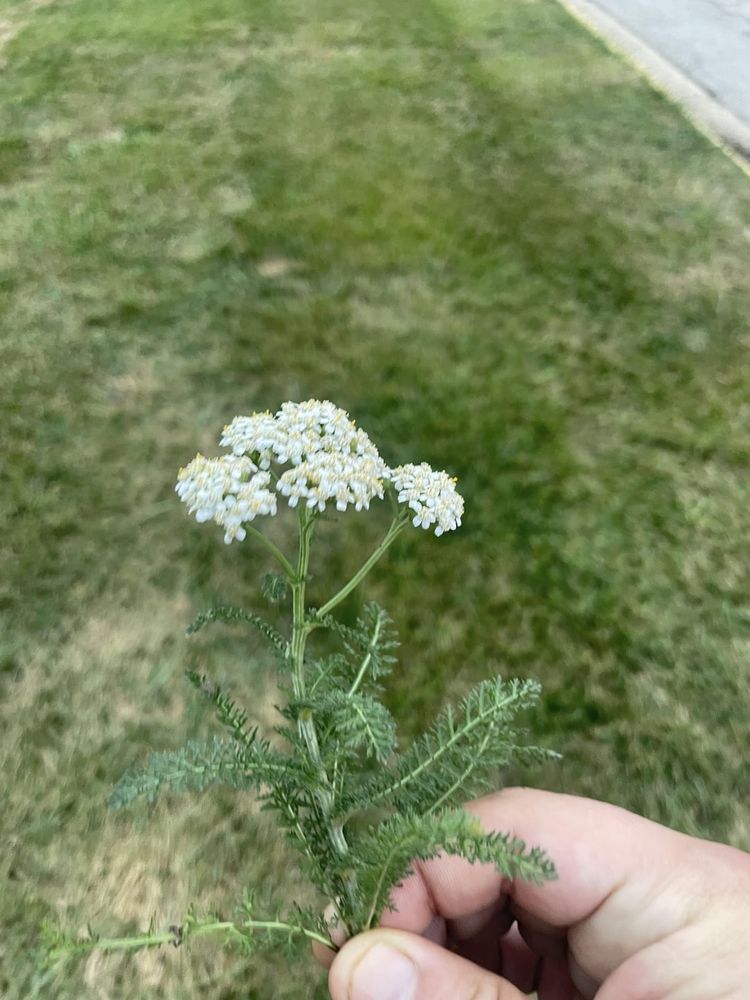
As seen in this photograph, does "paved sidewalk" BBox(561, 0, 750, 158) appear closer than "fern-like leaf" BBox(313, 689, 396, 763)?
No

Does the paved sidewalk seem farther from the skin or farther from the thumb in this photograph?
the thumb

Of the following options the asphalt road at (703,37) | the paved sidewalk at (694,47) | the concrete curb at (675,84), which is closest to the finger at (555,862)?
the concrete curb at (675,84)

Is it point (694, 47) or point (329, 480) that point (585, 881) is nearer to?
point (329, 480)

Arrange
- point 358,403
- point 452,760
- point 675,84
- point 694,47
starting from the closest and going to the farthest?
point 452,760 < point 358,403 < point 675,84 < point 694,47

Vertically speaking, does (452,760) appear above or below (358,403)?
above

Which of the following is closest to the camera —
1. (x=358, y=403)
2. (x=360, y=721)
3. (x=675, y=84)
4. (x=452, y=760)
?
(x=360, y=721)

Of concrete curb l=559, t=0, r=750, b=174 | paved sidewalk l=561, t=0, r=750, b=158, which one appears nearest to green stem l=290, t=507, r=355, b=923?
concrete curb l=559, t=0, r=750, b=174

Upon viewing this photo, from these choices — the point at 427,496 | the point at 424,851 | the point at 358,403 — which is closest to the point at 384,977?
the point at 424,851
